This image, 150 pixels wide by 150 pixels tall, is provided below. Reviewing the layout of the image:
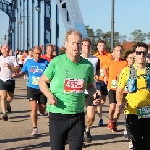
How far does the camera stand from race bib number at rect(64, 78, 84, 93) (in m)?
4.90

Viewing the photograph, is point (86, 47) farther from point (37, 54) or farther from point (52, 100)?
point (52, 100)

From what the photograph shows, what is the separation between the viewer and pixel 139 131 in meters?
5.68

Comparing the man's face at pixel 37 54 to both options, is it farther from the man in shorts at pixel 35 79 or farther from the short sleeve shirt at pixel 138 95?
the short sleeve shirt at pixel 138 95

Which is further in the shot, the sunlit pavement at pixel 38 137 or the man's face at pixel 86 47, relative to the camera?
the sunlit pavement at pixel 38 137

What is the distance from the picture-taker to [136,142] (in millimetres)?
5645

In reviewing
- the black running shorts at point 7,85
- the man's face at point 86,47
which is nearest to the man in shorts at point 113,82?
the man's face at point 86,47

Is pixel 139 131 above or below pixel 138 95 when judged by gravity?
below

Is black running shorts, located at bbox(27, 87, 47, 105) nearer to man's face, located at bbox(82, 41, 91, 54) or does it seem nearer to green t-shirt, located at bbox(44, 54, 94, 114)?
man's face, located at bbox(82, 41, 91, 54)

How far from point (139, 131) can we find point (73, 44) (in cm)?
151

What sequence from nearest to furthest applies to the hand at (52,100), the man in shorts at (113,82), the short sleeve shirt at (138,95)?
the hand at (52,100), the short sleeve shirt at (138,95), the man in shorts at (113,82)

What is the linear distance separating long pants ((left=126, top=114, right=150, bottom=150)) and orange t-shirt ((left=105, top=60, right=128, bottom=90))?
392 centimetres

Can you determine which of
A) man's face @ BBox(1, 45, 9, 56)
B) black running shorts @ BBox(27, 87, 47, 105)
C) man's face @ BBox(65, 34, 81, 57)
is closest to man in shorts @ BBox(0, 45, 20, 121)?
man's face @ BBox(1, 45, 9, 56)

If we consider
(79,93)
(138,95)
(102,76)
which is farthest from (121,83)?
(102,76)

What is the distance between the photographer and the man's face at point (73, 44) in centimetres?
488
